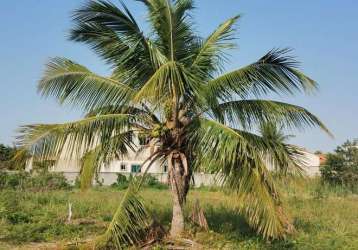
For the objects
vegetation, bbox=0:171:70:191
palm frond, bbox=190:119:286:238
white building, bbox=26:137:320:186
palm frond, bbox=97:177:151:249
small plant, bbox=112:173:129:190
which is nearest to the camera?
palm frond, bbox=190:119:286:238

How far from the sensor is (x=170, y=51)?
962 centimetres

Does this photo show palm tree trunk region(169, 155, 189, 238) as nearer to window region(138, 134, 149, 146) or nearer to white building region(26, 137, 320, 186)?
white building region(26, 137, 320, 186)

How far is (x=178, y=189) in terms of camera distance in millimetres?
9844

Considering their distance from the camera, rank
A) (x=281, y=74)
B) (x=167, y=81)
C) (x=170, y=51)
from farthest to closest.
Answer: (x=170, y=51) → (x=281, y=74) → (x=167, y=81)

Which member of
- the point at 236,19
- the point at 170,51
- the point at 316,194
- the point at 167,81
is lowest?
the point at 316,194

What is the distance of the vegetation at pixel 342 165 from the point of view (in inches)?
1253

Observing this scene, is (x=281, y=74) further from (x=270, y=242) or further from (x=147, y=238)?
(x=147, y=238)

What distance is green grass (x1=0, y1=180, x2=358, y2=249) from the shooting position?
9.95 m

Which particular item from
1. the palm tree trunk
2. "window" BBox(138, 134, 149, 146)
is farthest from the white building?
the palm tree trunk

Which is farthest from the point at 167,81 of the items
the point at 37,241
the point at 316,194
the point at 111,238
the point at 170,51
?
the point at 316,194

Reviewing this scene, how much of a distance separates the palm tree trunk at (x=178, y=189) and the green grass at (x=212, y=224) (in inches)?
17.6

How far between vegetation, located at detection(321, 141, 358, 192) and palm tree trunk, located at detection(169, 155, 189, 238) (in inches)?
952

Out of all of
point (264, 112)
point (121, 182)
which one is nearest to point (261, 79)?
point (264, 112)

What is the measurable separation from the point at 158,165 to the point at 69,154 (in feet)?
6.97
